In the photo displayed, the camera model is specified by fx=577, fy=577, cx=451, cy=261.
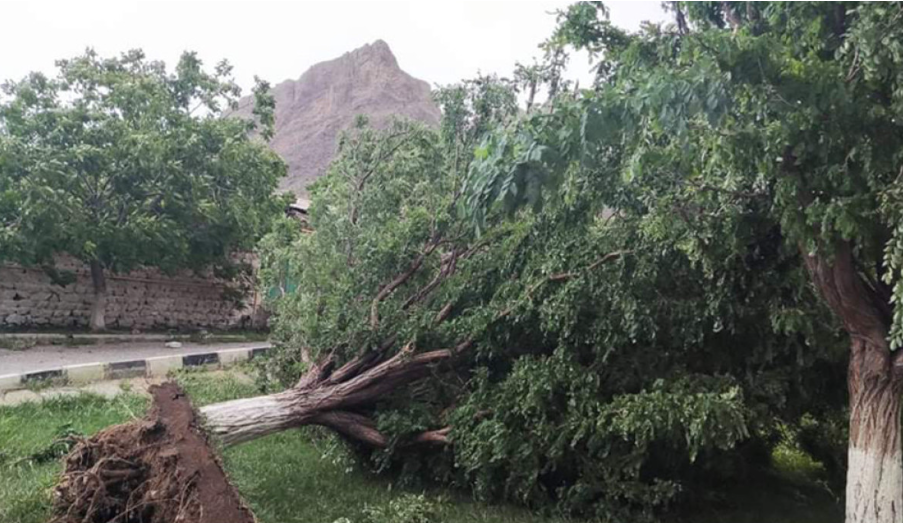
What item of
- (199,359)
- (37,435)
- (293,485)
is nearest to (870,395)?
(293,485)

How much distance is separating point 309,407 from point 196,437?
157 centimetres

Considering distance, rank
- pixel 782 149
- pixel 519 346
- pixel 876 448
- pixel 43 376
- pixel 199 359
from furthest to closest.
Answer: pixel 199 359 < pixel 43 376 < pixel 519 346 < pixel 876 448 < pixel 782 149

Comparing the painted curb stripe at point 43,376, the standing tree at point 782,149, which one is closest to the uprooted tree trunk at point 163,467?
the standing tree at point 782,149

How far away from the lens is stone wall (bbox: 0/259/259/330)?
970 centimetres

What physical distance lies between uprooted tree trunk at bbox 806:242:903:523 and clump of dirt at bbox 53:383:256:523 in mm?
3235

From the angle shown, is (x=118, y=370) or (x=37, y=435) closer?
(x=37, y=435)

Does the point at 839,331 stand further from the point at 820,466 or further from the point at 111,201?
the point at 111,201

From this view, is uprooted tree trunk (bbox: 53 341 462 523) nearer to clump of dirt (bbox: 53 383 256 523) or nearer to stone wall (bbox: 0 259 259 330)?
clump of dirt (bbox: 53 383 256 523)

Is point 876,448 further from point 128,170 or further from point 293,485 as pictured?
point 128,170

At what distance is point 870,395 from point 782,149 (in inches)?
62.2

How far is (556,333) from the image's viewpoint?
14.3 feet

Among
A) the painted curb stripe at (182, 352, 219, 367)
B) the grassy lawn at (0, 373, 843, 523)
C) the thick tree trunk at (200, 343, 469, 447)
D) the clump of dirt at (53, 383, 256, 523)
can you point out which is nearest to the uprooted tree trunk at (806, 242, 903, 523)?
the grassy lawn at (0, 373, 843, 523)

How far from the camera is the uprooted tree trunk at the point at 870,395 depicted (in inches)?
124

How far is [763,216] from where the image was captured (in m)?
3.61
